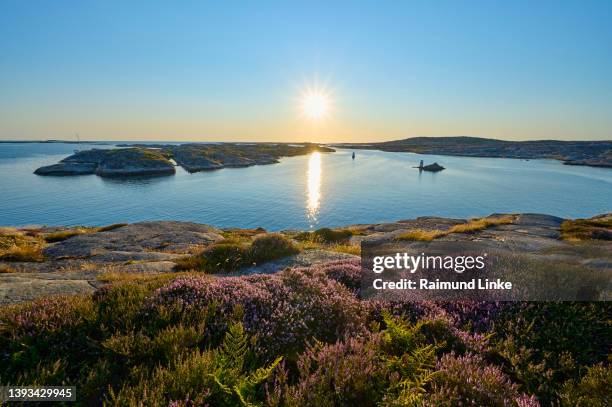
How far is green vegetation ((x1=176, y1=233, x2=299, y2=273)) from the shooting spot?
1154 centimetres

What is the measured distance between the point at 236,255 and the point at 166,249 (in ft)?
36.1

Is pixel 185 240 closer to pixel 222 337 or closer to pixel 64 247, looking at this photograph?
pixel 64 247

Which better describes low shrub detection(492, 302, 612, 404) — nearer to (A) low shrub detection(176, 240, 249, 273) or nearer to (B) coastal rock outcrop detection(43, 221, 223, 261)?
(A) low shrub detection(176, 240, 249, 273)

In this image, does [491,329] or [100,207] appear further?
[100,207]

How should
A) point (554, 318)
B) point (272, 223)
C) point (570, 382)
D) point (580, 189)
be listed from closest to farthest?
1. point (570, 382)
2. point (554, 318)
3. point (272, 223)
4. point (580, 189)

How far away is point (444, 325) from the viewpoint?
564cm

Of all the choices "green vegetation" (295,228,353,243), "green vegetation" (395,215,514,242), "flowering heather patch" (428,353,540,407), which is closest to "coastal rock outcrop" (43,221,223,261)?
"green vegetation" (295,228,353,243)

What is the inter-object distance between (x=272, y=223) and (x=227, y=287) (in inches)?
2023

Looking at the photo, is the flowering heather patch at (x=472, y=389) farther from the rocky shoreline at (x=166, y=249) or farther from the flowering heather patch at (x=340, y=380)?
the rocky shoreline at (x=166, y=249)

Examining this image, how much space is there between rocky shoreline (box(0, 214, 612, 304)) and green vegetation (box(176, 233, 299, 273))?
244mm

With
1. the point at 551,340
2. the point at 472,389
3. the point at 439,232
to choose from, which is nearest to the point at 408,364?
the point at 472,389

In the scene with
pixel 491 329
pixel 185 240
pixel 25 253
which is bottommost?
pixel 185 240

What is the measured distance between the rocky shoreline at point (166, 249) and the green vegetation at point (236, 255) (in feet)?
0.80

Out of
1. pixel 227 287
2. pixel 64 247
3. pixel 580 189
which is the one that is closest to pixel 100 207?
pixel 64 247
